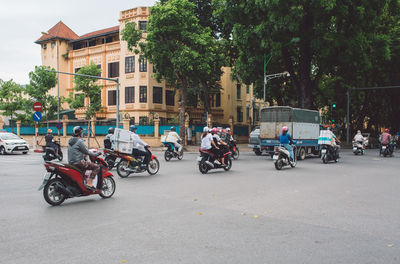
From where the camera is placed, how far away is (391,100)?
42.4 meters

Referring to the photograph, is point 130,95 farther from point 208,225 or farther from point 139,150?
point 208,225

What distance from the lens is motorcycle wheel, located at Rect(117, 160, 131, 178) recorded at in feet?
42.2

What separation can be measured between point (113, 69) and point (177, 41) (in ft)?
50.5

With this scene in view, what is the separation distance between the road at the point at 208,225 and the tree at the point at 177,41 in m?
19.8

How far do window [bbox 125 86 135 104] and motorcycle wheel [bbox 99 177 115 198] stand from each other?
107 ft

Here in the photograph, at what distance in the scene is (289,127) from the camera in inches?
848

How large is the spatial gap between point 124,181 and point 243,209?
547 centimetres

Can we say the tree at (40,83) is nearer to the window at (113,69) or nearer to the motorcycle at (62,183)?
the window at (113,69)

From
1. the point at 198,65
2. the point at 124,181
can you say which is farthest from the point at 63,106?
the point at 124,181

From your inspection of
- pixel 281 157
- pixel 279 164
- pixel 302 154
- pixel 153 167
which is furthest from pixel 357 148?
pixel 153 167

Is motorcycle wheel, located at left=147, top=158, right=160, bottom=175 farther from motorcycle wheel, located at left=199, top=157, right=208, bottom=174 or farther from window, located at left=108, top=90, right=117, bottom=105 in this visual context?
window, located at left=108, top=90, right=117, bottom=105

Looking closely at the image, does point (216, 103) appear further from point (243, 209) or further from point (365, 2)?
point (243, 209)

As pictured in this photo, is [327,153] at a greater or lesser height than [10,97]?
lesser

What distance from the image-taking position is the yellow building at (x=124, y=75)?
4069cm
